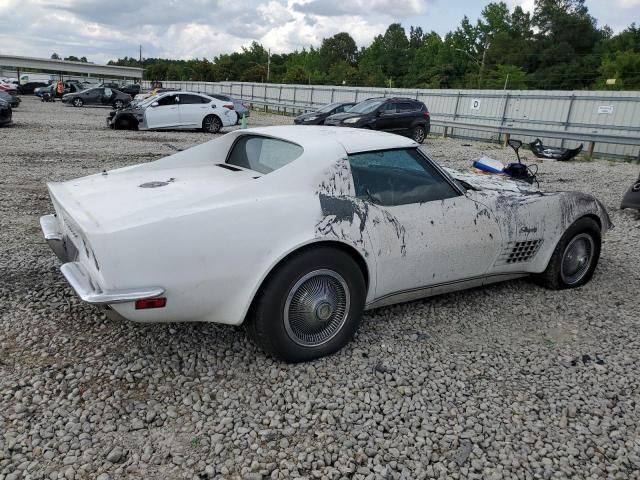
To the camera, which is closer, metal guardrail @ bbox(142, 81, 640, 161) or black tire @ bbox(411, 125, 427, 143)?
metal guardrail @ bbox(142, 81, 640, 161)

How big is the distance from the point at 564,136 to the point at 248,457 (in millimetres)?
15628

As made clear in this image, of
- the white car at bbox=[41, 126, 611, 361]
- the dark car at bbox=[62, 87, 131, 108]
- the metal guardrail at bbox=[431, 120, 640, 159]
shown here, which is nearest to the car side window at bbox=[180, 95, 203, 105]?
the metal guardrail at bbox=[431, 120, 640, 159]

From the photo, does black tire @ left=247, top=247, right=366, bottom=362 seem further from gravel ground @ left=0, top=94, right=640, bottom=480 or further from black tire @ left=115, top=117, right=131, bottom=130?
black tire @ left=115, top=117, right=131, bottom=130

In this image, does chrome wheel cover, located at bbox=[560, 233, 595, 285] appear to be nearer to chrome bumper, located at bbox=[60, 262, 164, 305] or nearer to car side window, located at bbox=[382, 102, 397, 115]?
chrome bumper, located at bbox=[60, 262, 164, 305]

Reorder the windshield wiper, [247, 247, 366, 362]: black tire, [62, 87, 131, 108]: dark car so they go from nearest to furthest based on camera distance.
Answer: [247, 247, 366, 362]: black tire → the windshield wiper → [62, 87, 131, 108]: dark car

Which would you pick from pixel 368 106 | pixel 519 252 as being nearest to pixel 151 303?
pixel 519 252

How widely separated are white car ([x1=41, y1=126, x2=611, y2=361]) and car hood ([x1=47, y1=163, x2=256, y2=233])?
1cm

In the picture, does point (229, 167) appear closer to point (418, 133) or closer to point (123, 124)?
point (418, 133)

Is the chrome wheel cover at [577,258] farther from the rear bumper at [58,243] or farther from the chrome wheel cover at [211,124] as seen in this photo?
the chrome wheel cover at [211,124]

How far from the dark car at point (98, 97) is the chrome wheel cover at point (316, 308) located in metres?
30.8

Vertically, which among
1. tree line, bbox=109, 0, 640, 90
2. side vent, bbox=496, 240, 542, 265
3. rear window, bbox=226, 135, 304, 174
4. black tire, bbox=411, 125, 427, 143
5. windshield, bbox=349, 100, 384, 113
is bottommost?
side vent, bbox=496, 240, 542, 265

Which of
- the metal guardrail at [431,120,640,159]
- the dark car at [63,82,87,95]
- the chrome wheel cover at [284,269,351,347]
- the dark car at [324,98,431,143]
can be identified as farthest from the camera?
the dark car at [63,82,87,95]

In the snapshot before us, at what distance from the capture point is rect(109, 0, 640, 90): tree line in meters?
52.0

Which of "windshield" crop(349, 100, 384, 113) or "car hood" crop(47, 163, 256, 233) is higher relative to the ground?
"windshield" crop(349, 100, 384, 113)
